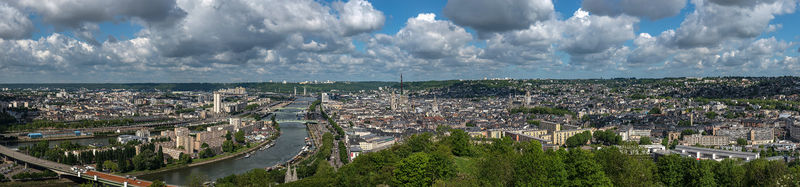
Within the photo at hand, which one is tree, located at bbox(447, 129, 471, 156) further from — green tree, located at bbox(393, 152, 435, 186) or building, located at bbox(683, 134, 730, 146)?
building, located at bbox(683, 134, 730, 146)

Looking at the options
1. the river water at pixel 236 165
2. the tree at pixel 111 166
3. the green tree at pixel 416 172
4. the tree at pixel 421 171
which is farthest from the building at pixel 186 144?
the green tree at pixel 416 172

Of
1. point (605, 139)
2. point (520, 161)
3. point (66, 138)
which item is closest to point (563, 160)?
point (520, 161)

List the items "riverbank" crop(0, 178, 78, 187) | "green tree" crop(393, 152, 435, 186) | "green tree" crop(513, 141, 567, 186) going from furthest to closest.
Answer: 1. "riverbank" crop(0, 178, 78, 187)
2. "green tree" crop(393, 152, 435, 186)
3. "green tree" crop(513, 141, 567, 186)

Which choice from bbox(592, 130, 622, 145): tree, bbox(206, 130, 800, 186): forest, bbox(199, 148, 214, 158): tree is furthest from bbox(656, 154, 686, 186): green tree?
bbox(199, 148, 214, 158): tree

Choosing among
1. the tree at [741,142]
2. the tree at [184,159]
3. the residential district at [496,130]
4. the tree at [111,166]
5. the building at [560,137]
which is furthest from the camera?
the building at [560,137]

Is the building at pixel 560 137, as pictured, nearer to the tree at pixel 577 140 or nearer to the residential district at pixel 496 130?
the residential district at pixel 496 130

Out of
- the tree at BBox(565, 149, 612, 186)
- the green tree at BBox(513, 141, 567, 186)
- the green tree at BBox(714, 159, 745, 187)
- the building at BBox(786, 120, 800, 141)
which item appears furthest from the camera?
the building at BBox(786, 120, 800, 141)

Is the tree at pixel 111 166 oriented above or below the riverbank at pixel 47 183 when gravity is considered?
above

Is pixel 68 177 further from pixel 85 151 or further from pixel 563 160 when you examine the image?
pixel 563 160

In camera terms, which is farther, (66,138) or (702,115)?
(702,115)
